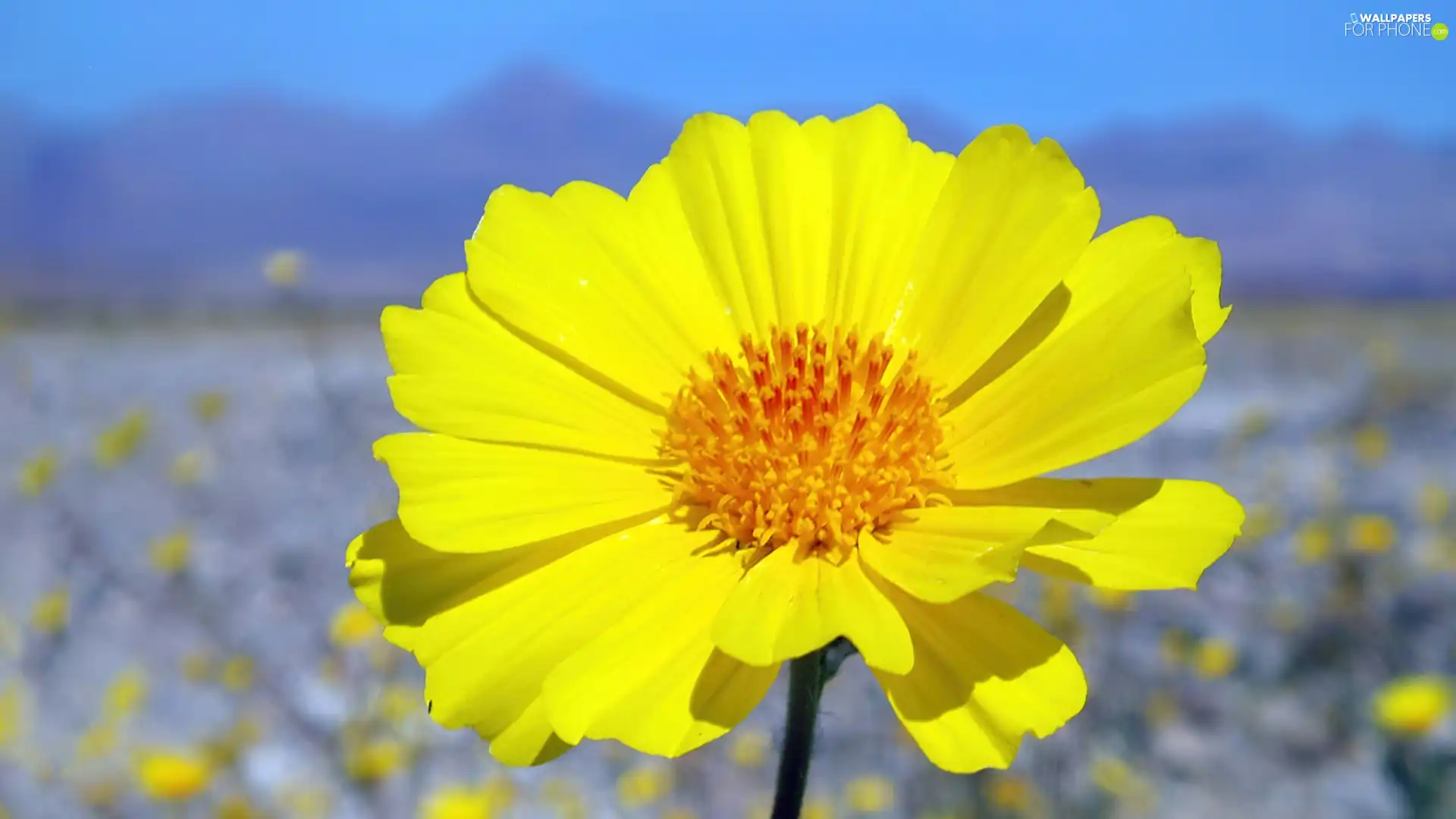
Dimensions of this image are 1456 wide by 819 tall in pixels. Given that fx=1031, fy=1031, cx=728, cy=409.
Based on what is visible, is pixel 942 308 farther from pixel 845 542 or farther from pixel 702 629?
pixel 702 629

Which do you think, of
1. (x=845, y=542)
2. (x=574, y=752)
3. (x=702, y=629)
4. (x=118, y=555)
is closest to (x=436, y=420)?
(x=702, y=629)

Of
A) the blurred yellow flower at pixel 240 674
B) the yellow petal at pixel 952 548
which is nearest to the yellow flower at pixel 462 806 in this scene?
the blurred yellow flower at pixel 240 674

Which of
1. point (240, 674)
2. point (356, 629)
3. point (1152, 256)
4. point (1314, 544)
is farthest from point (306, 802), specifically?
point (1314, 544)

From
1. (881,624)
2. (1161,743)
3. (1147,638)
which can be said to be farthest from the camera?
(1147,638)

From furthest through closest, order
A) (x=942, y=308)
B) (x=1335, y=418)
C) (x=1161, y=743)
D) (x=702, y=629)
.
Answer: (x=1335, y=418) < (x=1161, y=743) < (x=942, y=308) < (x=702, y=629)

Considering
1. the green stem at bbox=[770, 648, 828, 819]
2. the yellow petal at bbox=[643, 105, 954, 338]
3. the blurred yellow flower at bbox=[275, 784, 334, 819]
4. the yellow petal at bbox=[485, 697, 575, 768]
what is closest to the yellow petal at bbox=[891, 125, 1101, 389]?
the yellow petal at bbox=[643, 105, 954, 338]

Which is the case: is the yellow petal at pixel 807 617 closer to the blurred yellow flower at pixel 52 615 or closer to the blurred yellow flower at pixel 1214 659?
the blurred yellow flower at pixel 1214 659
